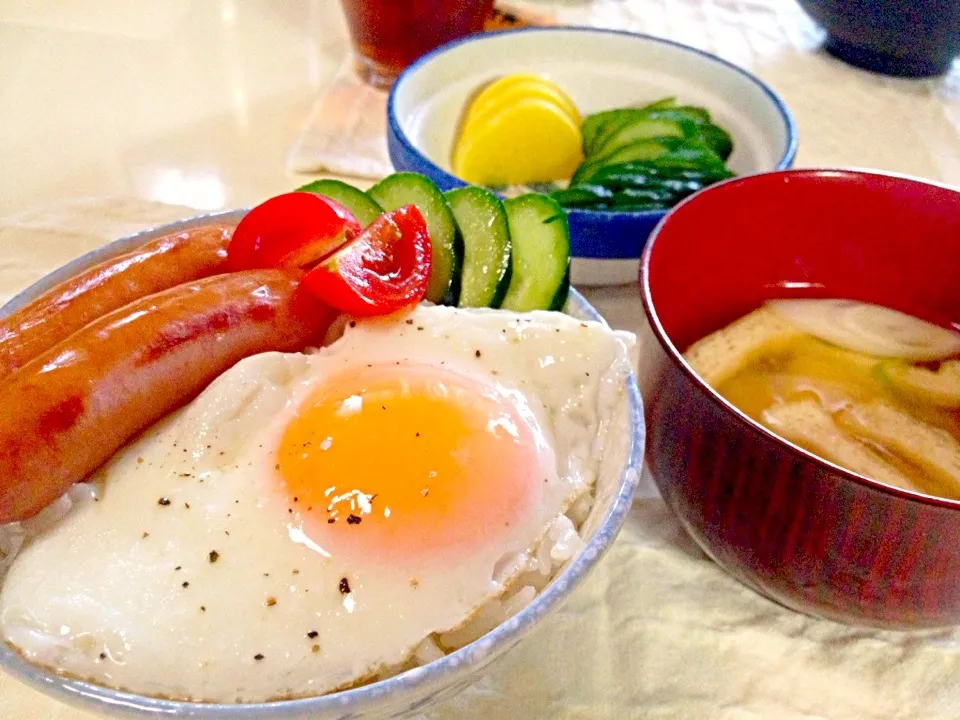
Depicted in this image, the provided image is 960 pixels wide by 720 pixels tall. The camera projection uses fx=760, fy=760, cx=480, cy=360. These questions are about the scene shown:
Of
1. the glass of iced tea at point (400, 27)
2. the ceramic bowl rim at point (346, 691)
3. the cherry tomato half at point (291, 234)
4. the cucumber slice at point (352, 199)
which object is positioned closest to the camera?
the ceramic bowl rim at point (346, 691)

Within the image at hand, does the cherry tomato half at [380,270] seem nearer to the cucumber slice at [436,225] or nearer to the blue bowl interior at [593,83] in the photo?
the cucumber slice at [436,225]

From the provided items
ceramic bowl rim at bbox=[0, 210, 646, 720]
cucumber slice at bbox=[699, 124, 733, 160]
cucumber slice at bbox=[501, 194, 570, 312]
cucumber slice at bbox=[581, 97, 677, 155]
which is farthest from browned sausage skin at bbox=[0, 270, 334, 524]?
cucumber slice at bbox=[699, 124, 733, 160]

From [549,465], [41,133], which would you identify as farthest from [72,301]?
[41,133]

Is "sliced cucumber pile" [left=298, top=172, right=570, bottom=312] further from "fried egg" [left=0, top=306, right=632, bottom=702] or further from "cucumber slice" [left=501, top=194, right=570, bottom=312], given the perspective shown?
"fried egg" [left=0, top=306, right=632, bottom=702]

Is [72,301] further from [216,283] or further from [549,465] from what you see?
[549,465]

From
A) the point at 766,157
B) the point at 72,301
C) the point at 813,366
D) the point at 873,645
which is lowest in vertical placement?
the point at 873,645

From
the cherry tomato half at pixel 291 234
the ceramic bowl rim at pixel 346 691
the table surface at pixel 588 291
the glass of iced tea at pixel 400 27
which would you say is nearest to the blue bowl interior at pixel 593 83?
the glass of iced tea at pixel 400 27
